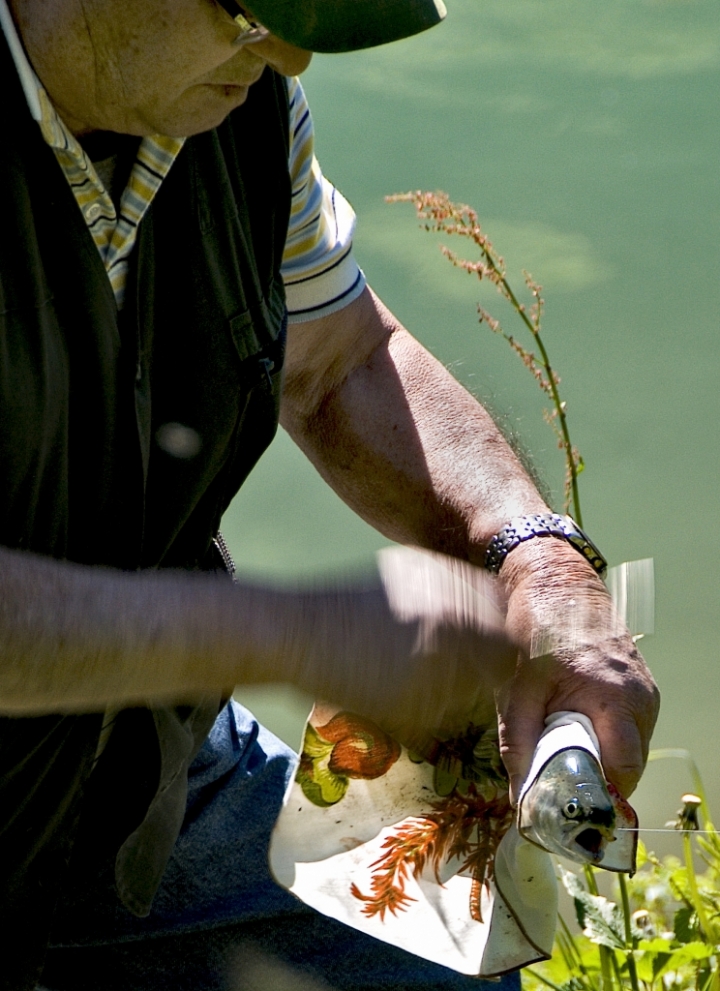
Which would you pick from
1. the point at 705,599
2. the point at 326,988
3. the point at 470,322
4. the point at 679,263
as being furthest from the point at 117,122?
the point at 705,599

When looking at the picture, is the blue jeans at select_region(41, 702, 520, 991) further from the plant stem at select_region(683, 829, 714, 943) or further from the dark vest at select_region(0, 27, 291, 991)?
the plant stem at select_region(683, 829, 714, 943)

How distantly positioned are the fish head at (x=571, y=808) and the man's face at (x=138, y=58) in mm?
727

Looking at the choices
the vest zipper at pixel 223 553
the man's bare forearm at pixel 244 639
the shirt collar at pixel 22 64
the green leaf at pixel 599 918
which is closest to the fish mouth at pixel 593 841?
the man's bare forearm at pixel 244 639

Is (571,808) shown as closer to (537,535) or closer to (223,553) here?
(537,535)

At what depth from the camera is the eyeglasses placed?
1.18 m

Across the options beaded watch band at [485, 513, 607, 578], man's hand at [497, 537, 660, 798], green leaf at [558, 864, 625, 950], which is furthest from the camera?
green leaf at [558, 864, 625, 950]

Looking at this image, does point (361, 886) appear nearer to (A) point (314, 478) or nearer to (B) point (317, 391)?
(B) point (317, 391)

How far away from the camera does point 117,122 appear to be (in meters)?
1.26

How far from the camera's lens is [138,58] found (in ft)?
3.98

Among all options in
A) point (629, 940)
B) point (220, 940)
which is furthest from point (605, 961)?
point (220, 940)

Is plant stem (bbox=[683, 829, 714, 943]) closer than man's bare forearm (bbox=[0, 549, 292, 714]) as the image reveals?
No

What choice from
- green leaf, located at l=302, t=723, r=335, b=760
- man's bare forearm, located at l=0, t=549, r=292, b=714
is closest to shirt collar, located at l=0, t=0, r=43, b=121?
man's bare forearm, located at l=0, t=549, r=292, b=714

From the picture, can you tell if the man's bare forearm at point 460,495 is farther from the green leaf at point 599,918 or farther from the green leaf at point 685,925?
the green leaf at point 685,925

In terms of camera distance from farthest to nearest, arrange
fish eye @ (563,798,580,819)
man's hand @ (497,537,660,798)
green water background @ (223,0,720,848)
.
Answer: green water background @ (223,0,720,848)
man's hand @ (497,537,660,798)
fish eye @ (563,798,580,819)
